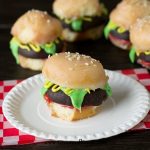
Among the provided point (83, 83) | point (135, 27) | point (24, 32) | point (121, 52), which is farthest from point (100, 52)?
point (83, 83)

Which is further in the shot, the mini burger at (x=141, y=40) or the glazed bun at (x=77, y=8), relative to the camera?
the glazed bun at (x=77, y=8)

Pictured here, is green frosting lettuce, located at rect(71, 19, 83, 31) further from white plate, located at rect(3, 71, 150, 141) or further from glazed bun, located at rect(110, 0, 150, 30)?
white plate, located at rect(3, 71, 150, 141)

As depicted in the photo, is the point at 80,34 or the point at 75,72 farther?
the point at 80,34

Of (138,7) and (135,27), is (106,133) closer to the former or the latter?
(135,27)

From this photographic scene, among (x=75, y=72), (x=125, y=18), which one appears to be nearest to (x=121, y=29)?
(x=125, y=18)

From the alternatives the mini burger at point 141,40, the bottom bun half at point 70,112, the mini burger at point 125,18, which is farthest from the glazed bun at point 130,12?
the bottom bun half at point 70,112

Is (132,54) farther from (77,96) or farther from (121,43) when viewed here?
(77,96)

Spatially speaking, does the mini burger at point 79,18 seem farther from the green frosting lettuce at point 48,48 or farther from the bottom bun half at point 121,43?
the green frosting lettuce at point 48,48
